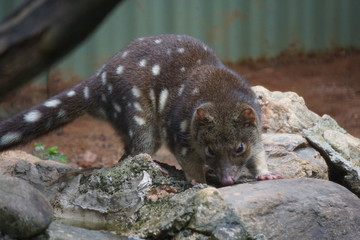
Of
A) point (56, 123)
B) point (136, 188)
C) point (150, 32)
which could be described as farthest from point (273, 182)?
point (150, 32)

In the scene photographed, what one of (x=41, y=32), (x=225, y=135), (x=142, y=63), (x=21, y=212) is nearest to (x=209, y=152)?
(x=225, y=135)

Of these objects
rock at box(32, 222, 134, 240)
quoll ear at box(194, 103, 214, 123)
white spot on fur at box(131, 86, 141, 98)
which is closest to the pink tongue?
quoll ear at box(194, 103, 214, 123)

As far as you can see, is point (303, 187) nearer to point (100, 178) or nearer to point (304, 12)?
point (100, 178)

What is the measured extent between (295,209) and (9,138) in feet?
8.77

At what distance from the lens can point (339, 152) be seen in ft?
21.6

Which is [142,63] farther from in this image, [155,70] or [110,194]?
[110,194]

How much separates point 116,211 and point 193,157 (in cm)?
94

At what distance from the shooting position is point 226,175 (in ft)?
18.7

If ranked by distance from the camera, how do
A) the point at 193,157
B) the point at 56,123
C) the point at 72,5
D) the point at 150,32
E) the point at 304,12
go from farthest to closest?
the point at 304,12 < the point at 150,32 < the point at 56,123 < the point at 193,157 < the point at 72,5

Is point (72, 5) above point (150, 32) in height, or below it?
above

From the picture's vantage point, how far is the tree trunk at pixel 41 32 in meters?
2.26

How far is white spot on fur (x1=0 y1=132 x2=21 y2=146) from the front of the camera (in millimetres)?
6156

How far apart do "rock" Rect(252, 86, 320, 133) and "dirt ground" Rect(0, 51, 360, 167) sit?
2.55m

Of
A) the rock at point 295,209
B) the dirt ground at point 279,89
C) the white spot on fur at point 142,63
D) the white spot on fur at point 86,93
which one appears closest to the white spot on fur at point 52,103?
the white spot on fur at point 86,93
